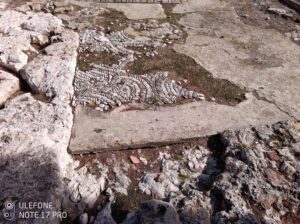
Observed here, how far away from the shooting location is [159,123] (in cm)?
300

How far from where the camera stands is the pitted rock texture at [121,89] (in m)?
3.25

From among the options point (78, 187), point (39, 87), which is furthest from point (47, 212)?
point (39, 87)

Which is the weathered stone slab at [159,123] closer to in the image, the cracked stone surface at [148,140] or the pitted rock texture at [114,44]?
the cracked stone surface at [148,140]

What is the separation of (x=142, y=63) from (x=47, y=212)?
7.10ft

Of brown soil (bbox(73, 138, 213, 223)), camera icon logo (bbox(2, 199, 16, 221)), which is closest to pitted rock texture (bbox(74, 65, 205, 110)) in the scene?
brown soil (bbox(73, 138, 213, 223))

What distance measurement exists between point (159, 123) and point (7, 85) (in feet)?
4.90

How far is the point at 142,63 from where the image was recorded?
3838 millimetres

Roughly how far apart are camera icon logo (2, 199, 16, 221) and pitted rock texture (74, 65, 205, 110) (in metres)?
1.24

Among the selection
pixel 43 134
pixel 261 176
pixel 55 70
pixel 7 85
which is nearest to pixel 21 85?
pixel 7 85

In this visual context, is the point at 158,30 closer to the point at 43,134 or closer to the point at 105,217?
the point at 43,134

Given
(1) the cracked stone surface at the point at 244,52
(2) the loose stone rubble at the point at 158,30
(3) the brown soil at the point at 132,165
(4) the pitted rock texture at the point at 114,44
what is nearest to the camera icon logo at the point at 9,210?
(3) the brown soil at the point at 132,165

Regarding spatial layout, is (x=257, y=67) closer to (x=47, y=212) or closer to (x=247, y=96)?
(x=247, y=96)

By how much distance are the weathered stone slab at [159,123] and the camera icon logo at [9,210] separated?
25.7 inches

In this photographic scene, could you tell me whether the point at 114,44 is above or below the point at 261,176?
below
